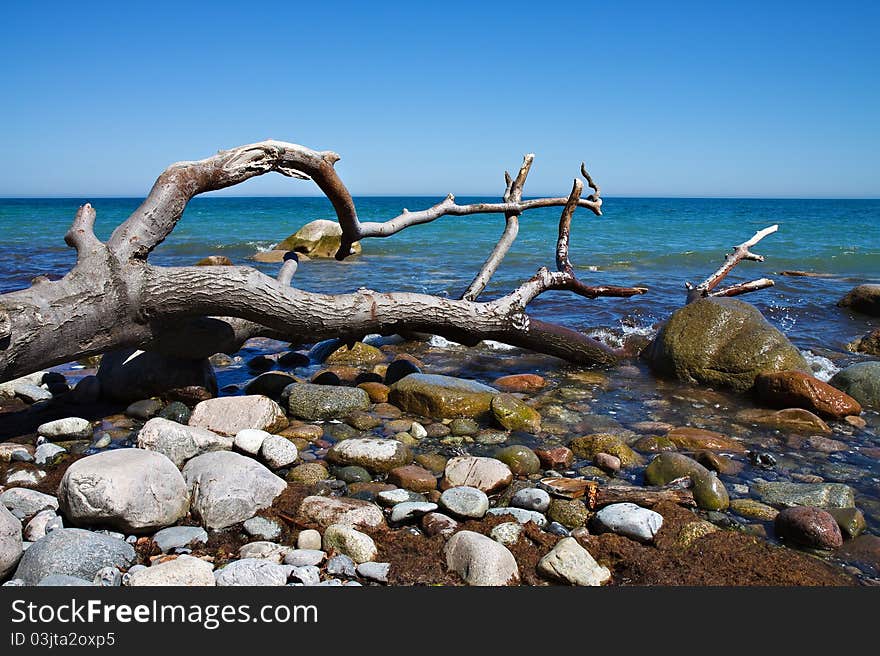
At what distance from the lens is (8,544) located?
3113 mm

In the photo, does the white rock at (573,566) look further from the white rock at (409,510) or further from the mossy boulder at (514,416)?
the mossy boulder at (514,416)

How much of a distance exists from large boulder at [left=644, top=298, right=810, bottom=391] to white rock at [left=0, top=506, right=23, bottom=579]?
20.3ft

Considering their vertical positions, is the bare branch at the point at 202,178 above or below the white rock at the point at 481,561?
above

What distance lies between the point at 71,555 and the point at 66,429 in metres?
2.23

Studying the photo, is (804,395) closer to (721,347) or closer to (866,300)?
(721,347)

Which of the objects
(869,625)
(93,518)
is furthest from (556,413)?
(93,518)

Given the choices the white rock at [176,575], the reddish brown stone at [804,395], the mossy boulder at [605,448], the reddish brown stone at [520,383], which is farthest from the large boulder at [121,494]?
the reddish brown stone at [804,395]

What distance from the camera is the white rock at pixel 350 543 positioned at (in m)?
3.35

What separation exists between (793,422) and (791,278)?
12070 mm

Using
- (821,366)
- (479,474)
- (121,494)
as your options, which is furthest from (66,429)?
(821,366)

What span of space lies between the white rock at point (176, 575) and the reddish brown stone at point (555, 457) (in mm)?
2501

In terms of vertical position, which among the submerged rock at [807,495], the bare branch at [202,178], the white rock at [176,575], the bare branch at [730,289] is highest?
the bare branch at [202,178]

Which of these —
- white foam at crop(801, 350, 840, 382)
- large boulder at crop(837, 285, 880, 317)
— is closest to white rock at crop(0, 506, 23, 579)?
white foam at crop(801, 350, 840, 382)

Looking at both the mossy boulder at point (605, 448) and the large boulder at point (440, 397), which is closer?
the mossy boulder at point (605, 448)
